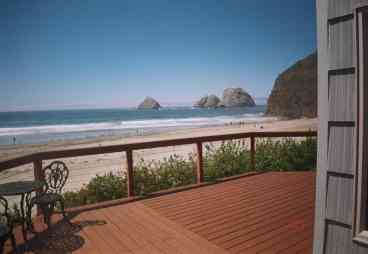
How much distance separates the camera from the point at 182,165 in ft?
17.9

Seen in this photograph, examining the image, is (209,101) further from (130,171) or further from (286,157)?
(130,171)

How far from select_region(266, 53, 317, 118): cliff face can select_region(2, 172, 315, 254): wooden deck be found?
3082cm

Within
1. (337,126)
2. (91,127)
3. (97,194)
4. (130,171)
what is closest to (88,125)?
(91,127)

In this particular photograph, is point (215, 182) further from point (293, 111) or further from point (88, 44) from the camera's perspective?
point (88, 44)

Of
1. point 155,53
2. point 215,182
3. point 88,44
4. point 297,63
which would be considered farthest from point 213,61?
point 215,182

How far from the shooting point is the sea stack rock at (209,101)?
83938mm

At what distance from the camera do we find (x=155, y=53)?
37156mm

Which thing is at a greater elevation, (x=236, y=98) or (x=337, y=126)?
(x=236, y=98)

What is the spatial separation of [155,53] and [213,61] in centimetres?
1005

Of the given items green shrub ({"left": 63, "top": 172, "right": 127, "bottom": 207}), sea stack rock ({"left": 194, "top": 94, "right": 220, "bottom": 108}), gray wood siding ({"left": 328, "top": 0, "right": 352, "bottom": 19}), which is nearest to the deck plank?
green shrub ({"left": 63, "top": 172, "right": 127, "bottom": 207})

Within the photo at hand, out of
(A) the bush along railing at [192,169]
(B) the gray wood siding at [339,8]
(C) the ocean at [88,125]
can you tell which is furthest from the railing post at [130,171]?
(C) the ocean at [88,125]

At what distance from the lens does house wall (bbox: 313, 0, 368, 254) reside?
1.42 meters

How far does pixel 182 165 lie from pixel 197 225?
7.99ft

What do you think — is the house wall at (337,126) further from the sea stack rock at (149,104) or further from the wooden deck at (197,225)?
the sea stack rock at (149,104)
